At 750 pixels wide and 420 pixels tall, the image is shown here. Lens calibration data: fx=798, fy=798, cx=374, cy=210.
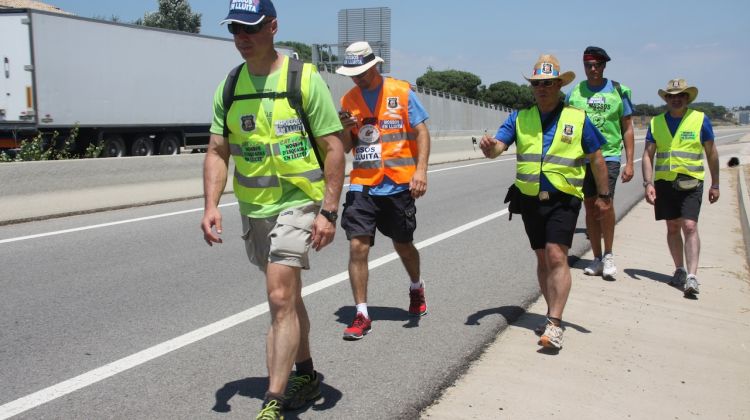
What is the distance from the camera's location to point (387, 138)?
583 centimetres

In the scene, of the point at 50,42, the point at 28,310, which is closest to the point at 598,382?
the point at 28,310

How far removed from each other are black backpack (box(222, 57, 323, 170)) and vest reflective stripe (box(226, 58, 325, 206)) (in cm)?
2

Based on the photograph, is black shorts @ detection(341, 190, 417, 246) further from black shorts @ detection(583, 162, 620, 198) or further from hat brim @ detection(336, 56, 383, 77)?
black shorts @ detection(583, 162, 620, 198)

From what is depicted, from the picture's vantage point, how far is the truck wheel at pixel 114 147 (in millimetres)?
23953

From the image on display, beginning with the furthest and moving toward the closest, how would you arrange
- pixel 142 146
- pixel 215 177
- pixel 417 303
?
pixel 142 146 → pixel 417 303 → pixel 215 177

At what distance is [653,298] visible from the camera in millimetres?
7195

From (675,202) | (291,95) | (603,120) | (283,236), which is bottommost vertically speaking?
(675,202)

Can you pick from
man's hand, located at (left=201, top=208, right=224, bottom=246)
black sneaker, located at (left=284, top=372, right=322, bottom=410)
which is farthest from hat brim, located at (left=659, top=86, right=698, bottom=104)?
man's hand, located at (left=201, top=208, right=224, bottom=246)

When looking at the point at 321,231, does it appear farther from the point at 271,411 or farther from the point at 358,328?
the point at 358,328

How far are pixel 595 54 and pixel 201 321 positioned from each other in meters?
4.57

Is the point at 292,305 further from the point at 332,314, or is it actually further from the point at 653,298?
the point at 653,298

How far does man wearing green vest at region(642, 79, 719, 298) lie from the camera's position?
7441mm

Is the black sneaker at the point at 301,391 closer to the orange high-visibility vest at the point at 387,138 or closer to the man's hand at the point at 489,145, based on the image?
the orange high-visibility vest at the point at 387,138

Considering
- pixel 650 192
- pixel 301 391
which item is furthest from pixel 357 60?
pixel 650 192
